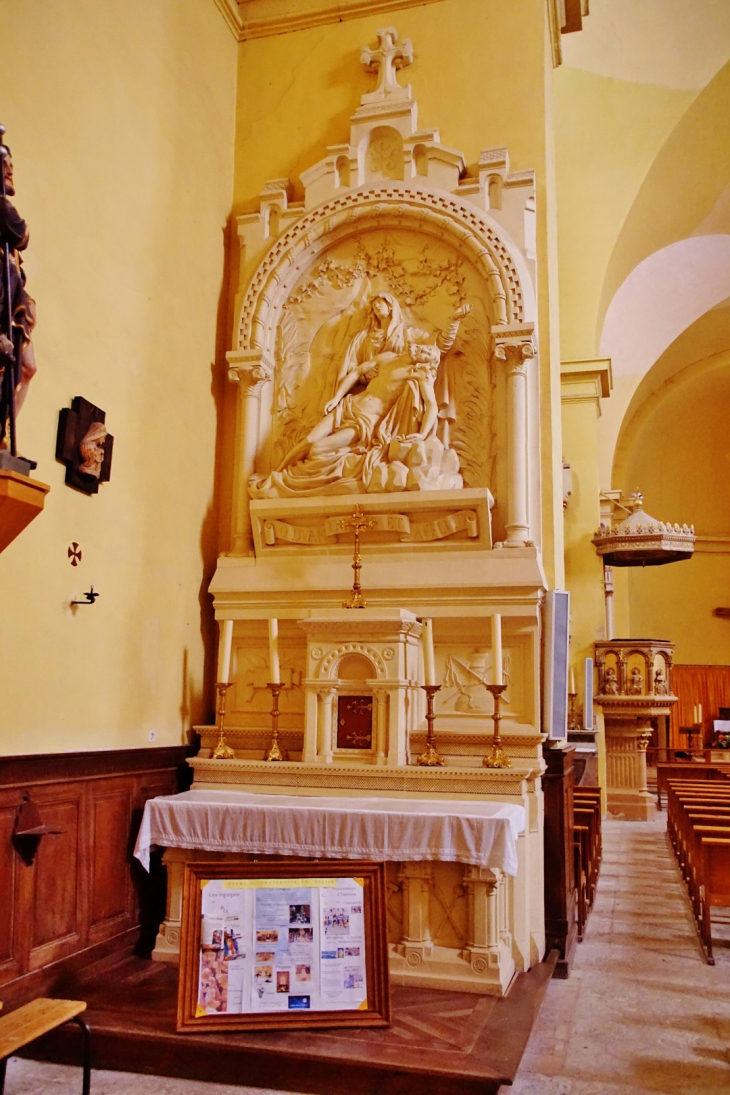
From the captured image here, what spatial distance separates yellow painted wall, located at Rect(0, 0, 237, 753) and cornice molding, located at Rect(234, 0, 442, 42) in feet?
1.37

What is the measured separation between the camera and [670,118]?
9391 millimetres

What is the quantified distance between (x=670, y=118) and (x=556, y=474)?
575 centimetres

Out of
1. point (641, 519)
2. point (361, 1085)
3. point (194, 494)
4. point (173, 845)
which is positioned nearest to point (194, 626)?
point (194, 494)

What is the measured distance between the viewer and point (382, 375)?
18.7 feet

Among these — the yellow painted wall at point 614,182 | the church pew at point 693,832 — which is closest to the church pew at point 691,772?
the yellow painted wall at point 614,182

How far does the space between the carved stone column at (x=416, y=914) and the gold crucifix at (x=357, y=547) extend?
4.85 ft

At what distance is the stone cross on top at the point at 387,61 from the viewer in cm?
609

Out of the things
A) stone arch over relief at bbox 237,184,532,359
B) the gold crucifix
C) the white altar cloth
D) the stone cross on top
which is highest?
the stone cross on top

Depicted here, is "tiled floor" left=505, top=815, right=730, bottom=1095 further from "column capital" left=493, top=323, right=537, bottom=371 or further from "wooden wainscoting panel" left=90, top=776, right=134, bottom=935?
"column capital" left=493, top=323, right=537, bottom=371

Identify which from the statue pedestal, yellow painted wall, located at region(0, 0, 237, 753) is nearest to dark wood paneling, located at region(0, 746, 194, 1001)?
yellow painted wall, located at region(0, 0, 237, 753)

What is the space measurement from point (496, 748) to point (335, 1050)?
69.5 inches

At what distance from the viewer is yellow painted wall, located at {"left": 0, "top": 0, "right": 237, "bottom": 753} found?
4.05m

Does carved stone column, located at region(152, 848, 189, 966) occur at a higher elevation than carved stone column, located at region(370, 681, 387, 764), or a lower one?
lower

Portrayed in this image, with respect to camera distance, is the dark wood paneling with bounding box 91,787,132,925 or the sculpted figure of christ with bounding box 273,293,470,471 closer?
the dark wood paneling with bounding box 91,787,132,925
